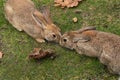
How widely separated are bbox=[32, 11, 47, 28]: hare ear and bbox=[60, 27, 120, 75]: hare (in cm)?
38

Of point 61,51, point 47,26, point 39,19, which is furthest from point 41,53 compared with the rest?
point 39,19

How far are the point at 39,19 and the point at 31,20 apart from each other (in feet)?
0.81

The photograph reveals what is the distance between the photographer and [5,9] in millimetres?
6562

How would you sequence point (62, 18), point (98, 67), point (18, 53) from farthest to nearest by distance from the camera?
point (62, 18) → point (18, 53) → point (98, 67)

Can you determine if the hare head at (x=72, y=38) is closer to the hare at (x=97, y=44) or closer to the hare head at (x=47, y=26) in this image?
the hare at (x=97, y=44)

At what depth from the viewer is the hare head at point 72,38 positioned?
5.61m

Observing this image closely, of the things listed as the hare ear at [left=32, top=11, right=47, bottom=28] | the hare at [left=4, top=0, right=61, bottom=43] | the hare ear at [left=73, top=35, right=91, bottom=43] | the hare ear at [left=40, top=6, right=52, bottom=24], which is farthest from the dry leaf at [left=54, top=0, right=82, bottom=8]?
the hare ear at [left=73, top=35, right=91, bottom=43]

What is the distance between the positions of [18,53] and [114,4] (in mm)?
1903

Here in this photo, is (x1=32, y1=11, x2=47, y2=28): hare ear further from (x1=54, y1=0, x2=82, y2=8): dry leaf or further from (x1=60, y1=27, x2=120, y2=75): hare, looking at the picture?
(x1=54, y1=0, x2=82, y2=8): dry leaf

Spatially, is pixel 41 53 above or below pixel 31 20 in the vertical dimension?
below

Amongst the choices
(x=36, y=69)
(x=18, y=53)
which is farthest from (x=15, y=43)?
(x=36, y=69)

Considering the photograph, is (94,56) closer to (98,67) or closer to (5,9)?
(98,67)

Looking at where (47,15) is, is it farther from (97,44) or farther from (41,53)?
(97,44)

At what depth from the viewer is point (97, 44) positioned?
548 cm
